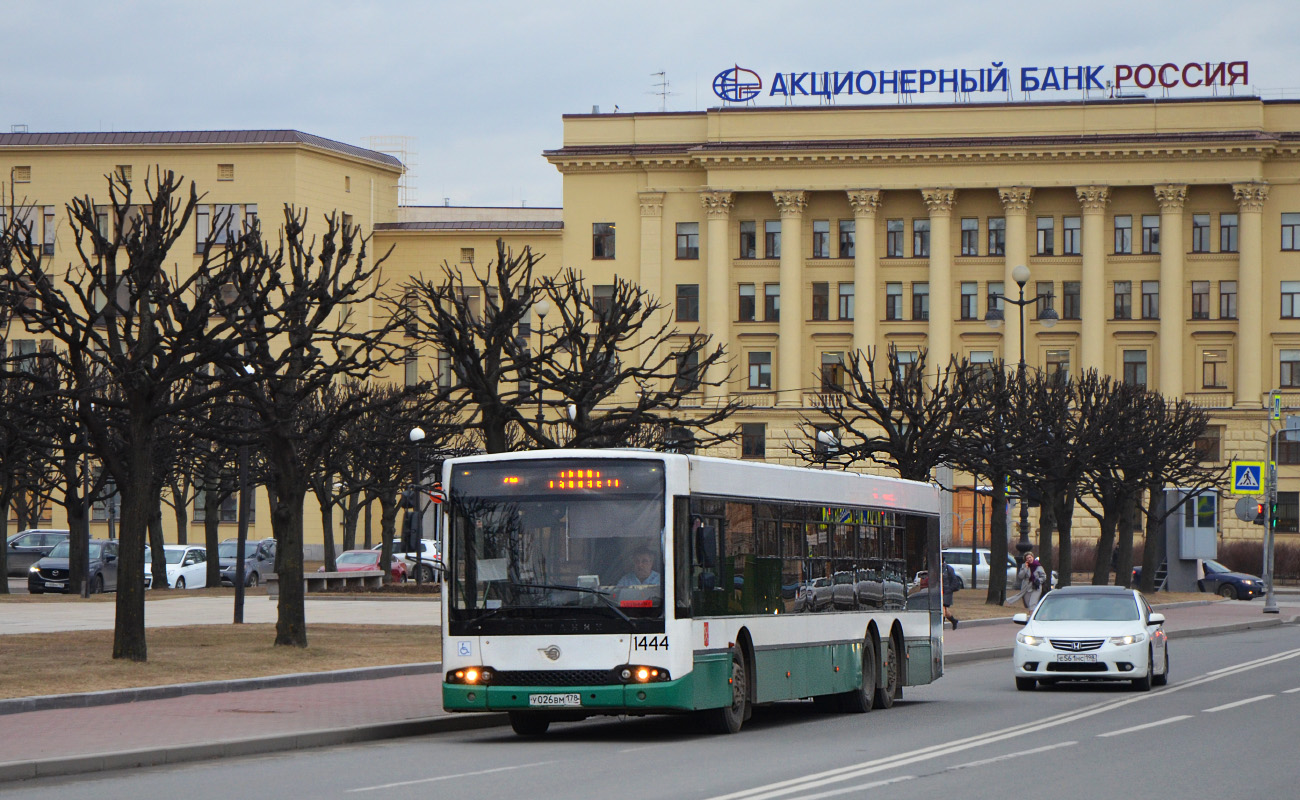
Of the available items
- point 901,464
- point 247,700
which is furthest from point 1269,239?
point 247,700

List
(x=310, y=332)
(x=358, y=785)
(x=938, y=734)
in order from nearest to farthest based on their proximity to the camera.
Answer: (x=358, y=785) → (x=938, y=734) → (x=310, y=332)

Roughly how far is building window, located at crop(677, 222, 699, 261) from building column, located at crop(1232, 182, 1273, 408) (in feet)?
89.0

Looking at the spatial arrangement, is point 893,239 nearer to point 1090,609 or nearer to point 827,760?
point 1090,609

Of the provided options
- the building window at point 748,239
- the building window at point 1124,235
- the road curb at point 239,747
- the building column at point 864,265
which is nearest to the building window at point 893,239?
the building column at point 864,265

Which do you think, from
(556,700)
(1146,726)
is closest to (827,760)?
(556,700)

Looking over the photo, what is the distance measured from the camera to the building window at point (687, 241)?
98.4 meters

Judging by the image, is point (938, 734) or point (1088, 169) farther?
point (1088, 169)

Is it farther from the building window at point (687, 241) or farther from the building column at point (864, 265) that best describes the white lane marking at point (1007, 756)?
the building window at point (687, 241)

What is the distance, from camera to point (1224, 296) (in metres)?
93.1

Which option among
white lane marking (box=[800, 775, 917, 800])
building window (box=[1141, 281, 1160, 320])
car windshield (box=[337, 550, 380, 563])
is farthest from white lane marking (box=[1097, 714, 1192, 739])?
building window (box=[1141, 281, 1160, 320])

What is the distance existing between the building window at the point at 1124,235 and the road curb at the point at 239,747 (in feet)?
261

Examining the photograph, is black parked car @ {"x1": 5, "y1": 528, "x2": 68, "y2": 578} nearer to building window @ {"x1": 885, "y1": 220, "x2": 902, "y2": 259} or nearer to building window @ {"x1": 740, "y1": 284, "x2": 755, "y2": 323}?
building window @ {"x1": 740, "y1": 284, "x2": 755, "y2": 323}

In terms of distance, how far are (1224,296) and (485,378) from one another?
6833cm

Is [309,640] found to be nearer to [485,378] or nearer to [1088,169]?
[485,378]
